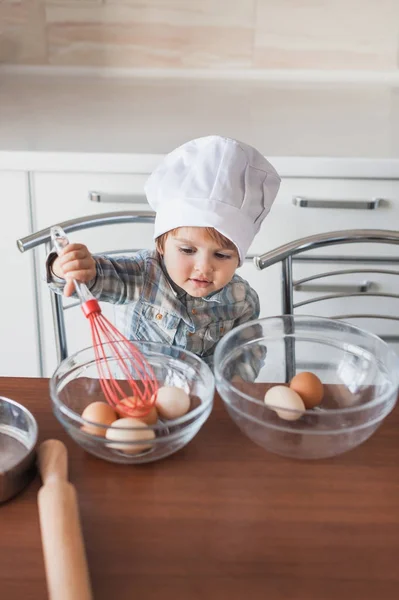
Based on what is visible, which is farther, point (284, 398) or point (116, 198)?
point (116, 198)

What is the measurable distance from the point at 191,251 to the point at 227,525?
440 mm

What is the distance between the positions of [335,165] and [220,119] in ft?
1.08

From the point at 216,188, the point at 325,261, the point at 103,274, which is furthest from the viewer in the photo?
the point at 325,261

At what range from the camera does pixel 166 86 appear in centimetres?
177

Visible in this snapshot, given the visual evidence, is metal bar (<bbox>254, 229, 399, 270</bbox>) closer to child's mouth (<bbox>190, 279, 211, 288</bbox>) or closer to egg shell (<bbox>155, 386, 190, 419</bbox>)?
child's mouth (<bbox>190, 279, 211, 288</bbox>)

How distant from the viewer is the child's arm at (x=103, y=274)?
2.93 feet

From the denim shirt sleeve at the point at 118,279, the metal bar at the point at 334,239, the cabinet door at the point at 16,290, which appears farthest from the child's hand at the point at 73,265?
the cabinet door at the point at 16,290

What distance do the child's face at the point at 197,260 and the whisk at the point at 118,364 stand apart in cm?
17

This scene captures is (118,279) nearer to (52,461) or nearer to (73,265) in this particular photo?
(73,265)

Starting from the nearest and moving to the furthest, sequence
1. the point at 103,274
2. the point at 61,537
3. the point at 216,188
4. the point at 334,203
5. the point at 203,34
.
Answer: the point at 61,537 < the point at 216,188 < the point at 103,274 < the point at 334,203 < the point at 203,34

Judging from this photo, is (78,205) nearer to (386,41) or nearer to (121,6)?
(121,6)

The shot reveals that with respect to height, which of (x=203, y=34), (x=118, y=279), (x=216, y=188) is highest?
(x=203, y=34)

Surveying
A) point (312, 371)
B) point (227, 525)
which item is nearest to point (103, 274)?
point (312, 371)

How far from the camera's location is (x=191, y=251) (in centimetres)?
98
